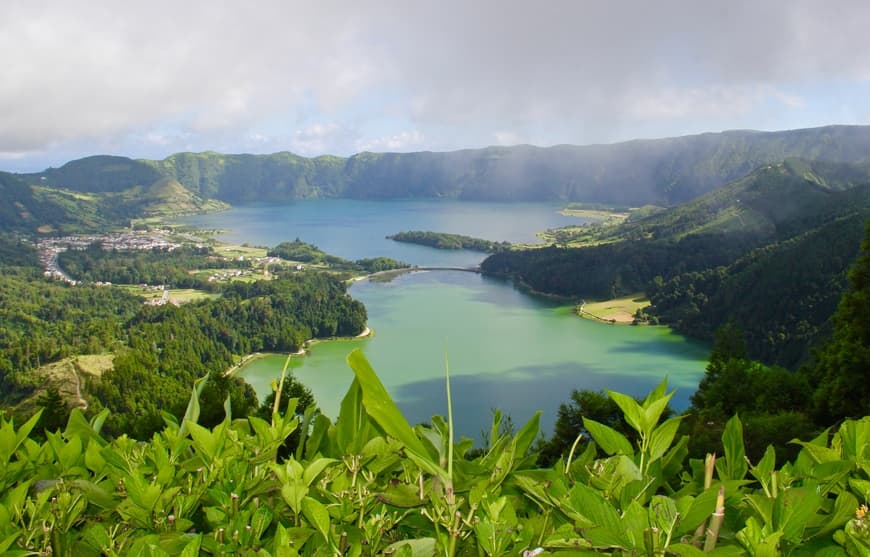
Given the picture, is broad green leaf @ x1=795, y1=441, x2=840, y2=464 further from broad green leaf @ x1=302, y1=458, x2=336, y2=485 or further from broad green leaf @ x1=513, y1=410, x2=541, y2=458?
broad green leaf @ x1=302, y1=458, x2=336, y2=485

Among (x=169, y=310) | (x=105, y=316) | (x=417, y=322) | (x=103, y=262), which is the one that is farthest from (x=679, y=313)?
(x=103, y=262)

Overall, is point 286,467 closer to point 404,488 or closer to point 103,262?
point 404,488

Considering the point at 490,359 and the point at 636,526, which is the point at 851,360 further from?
the point at 490,359

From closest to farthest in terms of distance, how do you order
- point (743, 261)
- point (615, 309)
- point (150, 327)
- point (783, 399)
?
point (783, 399) < point (150, 327) < point (743, 261) < point (615, 309)

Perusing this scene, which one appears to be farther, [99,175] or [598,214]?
[99,175]

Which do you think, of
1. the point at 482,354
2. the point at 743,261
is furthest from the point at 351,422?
the point at 743,261

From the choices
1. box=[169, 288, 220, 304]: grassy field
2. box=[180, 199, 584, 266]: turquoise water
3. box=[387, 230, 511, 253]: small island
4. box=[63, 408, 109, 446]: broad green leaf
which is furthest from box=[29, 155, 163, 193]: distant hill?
box=[63, 408, 109, 446]: broad green leaf
